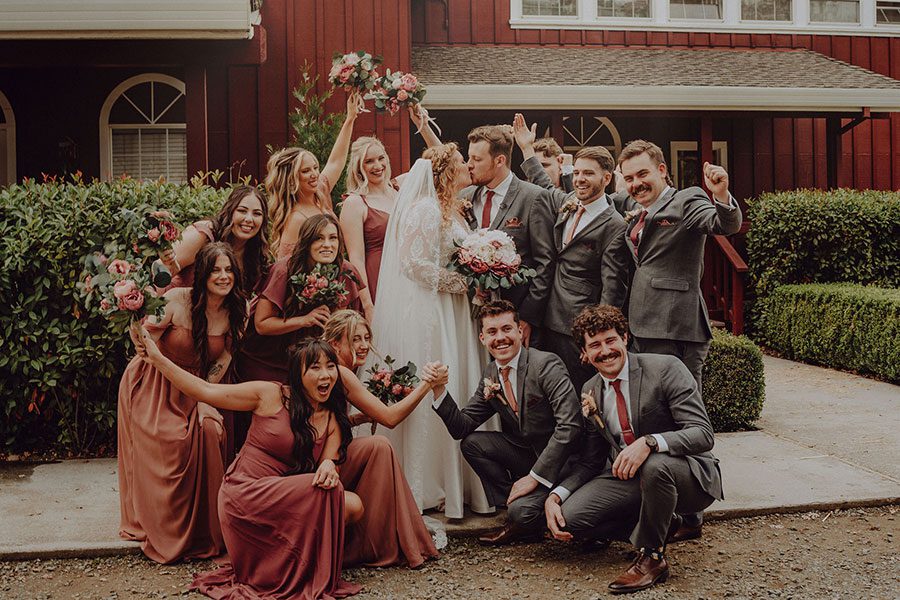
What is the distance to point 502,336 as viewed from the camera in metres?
4.96

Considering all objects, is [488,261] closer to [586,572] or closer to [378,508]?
[378,508]

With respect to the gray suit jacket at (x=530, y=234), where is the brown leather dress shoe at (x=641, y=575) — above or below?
below

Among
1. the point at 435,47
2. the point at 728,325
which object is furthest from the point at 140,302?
the point at 435,47

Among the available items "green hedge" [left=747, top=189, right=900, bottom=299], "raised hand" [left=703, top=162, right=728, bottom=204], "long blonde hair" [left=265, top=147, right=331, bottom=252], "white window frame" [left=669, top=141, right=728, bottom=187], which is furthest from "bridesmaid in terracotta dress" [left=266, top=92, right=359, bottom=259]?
"white window frame" [left=669, top=141, right=728, bottom=187]

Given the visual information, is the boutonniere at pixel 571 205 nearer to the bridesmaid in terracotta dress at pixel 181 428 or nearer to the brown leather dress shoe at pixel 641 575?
the bridesmaid in terracotta dress at pixel 181 428

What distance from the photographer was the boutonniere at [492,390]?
5.07 metres

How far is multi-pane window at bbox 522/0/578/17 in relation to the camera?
49.0ft

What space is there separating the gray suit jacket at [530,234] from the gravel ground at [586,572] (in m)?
1.46

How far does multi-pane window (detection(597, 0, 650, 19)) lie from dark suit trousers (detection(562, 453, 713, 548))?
480 inches

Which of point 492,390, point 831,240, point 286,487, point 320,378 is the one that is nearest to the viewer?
point 286,487

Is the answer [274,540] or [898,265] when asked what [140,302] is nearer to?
[274,540]

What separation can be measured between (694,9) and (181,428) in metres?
13.4

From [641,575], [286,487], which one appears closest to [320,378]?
[286,487]

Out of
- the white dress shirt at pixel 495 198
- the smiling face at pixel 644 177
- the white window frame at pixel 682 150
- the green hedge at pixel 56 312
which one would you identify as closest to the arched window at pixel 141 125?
the green hedge at pixel 56 312
